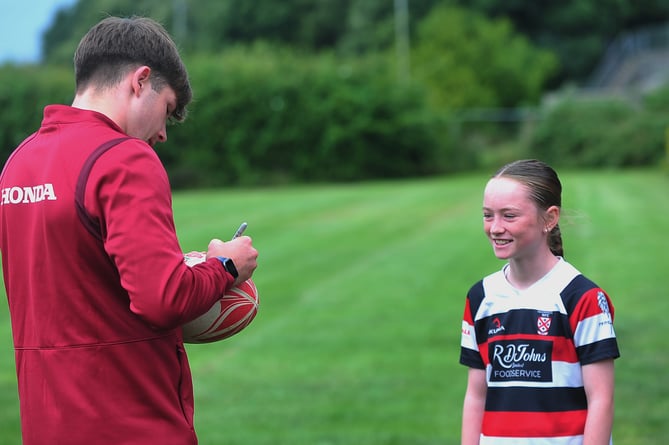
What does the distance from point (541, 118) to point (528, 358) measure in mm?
42862

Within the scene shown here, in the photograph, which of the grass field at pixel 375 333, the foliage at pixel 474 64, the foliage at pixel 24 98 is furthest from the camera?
the foliage at pixel 474 64

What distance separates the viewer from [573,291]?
3.14 metres

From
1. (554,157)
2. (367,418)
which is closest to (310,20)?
(554,157)

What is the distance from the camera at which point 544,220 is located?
3281 millimetres

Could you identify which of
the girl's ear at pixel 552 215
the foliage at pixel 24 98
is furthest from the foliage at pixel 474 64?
the girl's ear at pixel 552 215

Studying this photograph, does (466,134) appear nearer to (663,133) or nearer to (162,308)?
(663,133)

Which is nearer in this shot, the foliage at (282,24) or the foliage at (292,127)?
the foliage at (292,127)

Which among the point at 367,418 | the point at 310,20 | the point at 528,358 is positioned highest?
the point at 310,20

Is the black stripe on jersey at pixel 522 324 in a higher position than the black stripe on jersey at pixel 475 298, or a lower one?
lower

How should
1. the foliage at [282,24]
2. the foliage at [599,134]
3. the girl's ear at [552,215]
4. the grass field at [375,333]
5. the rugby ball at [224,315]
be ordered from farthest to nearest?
1. the foliage at [282,24]
2. the foliage at [599,134]
3. the grass field at [375,333]
4. the girl's ear at [552,215]
5. the rugby ball at [224,315]

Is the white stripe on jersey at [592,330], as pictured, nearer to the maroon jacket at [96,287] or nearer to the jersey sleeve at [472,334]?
the jersey sleeve at [472,334]

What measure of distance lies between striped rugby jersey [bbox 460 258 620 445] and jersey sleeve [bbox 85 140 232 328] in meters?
1.09

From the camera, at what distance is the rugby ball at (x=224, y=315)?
9.87 ft

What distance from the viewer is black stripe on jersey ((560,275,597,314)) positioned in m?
3.11
